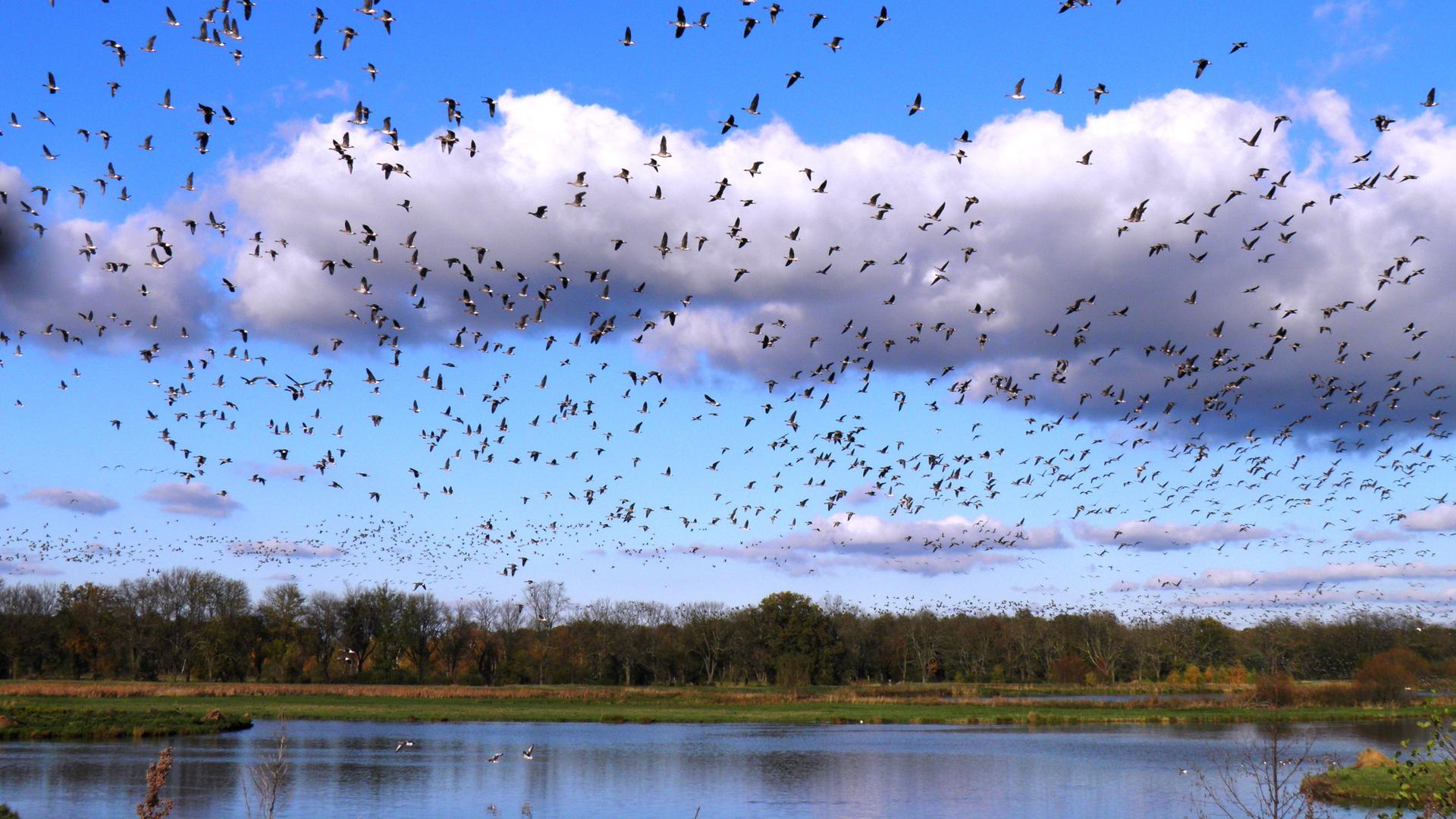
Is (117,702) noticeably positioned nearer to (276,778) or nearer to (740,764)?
(740,764)

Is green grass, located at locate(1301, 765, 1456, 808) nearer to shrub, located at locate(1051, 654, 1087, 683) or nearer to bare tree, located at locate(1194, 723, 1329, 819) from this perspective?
bare tree, located at locate(1194, 723, 1329, 819)

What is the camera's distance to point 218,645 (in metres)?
137

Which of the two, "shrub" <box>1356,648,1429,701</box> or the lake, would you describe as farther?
"shrub" <box>1356,648,1429,701</box>

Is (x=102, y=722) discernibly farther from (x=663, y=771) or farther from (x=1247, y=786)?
(x=1247, y=786)

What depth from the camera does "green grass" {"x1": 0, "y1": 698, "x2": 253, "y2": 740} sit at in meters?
67.2

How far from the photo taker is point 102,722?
228ft

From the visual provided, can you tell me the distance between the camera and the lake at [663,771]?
150 ft

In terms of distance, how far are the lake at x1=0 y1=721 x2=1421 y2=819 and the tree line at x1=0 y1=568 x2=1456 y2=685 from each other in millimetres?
57480

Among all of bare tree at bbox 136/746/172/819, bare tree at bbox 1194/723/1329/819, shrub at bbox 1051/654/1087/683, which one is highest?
bare tree at bbox 136/746/172/819

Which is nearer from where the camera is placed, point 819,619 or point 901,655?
point 819,619

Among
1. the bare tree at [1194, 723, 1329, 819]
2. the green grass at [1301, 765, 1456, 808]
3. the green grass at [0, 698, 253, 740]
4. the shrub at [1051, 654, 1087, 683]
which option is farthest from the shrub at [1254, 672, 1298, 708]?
the green grass at [0, 698, 253, 740]

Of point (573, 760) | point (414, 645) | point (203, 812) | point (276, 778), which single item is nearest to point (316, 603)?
point (414, 645)

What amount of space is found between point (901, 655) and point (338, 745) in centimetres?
10510

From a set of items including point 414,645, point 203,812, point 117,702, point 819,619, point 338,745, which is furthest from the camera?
point 414,645
